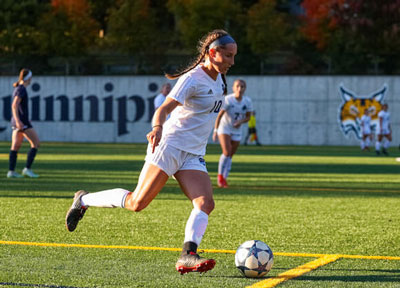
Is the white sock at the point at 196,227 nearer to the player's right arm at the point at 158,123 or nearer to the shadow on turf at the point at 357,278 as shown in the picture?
the player's right arm at the point at 158,123

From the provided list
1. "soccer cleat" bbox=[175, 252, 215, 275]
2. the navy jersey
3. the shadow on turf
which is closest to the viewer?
"soccer cleat" bbox=[175, 252, 215, 275]

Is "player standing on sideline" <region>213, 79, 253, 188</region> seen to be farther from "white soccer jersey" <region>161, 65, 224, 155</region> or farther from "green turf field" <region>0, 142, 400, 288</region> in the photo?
"white soccer jersey" <region>161, 65, 224, 155</region>

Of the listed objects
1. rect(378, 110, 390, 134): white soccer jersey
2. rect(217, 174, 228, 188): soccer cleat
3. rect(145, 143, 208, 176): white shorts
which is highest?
rect(145, 143, 208, 176): white shorts

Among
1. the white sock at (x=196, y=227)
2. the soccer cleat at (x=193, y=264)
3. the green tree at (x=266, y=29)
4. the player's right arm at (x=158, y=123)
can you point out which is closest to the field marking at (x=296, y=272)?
the soccer cleat at (x=193, y=264)

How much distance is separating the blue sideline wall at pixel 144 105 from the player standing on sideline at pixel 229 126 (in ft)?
89.5

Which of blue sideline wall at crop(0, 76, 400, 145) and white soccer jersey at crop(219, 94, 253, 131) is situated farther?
blue sideline wall at crop(0, 76, 400, 145)

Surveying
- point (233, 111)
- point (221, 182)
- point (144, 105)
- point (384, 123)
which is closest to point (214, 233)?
point (221, 182)

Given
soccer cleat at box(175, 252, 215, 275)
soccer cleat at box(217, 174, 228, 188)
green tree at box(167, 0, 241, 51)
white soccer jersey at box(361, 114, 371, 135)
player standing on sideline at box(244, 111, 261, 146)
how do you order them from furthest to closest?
green tree at box(167, 0, 241, 51), player standing on sideline at box(244, 111, 261, 146), white soccer jersey at box(361, 114, 371, 135), soccer cleat at box(217, 174, 228, 188), soccer cleat at box(175, 252, 215, 275)

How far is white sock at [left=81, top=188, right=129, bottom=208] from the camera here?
741 centimetres

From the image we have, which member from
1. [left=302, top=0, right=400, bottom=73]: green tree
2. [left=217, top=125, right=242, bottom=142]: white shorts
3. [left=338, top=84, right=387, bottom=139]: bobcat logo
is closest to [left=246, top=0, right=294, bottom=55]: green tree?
[left=302, top=0, right=400, bottom=73]: green tree

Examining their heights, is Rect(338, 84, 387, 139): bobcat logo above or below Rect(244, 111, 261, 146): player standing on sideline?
above

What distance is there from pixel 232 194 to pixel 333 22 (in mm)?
37990

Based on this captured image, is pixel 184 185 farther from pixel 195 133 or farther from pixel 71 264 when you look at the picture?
pixel 71 264

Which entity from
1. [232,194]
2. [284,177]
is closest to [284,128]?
[284,177]
